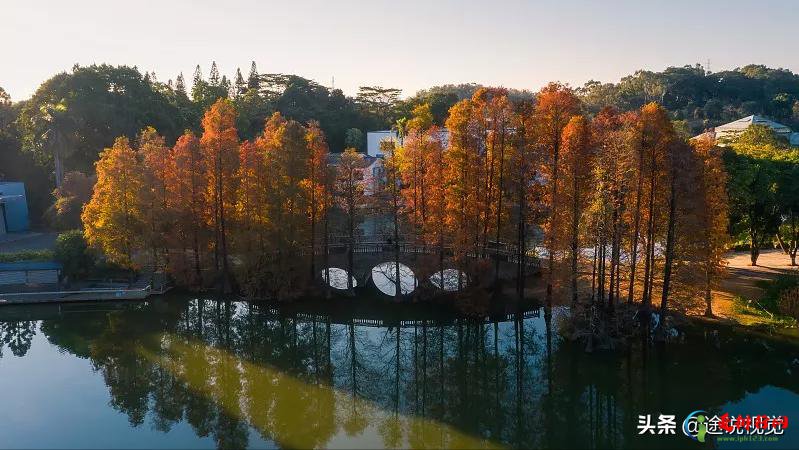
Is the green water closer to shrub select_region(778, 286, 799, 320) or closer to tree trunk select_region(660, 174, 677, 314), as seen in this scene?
tree trunk select_region(660, 174, 677, 314)

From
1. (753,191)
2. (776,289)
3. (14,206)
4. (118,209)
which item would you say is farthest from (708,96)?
(14,206)

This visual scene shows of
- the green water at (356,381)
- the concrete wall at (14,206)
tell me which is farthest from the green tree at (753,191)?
the concrete wall at (14,206)

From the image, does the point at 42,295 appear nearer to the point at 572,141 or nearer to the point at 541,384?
the point at 541,384

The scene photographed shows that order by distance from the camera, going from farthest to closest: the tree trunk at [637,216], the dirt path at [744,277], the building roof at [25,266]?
the building roof at [25,266], the dirt path at [744,277], the tree trunk at [637,216]

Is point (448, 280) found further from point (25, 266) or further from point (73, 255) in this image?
point (25, 266)

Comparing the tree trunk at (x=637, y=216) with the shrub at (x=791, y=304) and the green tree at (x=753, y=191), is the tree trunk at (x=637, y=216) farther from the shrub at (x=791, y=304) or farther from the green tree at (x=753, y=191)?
the green tree at (x=753, y=191)

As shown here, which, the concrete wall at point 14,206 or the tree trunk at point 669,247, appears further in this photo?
the concrete wall at point 14,206

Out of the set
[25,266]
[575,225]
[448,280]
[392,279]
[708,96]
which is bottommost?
[392,279]
